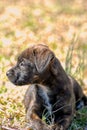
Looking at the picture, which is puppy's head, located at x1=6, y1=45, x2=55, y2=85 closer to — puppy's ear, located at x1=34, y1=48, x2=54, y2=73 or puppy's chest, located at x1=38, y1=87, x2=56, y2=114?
puppy's ear, located at x1=34, y1=48, x2=54, y2=73

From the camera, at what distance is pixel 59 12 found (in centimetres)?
1736

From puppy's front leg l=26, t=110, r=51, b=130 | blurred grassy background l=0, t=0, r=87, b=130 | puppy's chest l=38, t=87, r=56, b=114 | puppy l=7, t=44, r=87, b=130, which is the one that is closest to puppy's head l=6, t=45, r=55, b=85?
puppy l=7, t=44, r=87, b=130

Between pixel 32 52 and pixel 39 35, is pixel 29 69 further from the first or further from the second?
pixel 39 35

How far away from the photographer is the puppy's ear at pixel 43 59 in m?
7.73

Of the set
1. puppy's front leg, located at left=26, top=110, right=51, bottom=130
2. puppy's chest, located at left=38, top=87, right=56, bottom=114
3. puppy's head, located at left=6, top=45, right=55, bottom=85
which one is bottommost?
puppy's front leg, located at left=26, top=110, right=51, bottom=130

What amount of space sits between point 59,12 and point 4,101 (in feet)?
28.7

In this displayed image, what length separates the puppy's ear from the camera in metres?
7.73

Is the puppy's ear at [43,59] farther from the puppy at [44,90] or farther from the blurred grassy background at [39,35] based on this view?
the blurred grassy background at [39,35]

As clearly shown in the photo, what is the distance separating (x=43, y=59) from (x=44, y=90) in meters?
0.71

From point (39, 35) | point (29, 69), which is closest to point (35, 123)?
point (29, 69)

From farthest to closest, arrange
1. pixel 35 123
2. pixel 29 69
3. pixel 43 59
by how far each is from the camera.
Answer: pixel 29 69, pixel 35 123, pixel 43 59

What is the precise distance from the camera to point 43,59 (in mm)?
7730

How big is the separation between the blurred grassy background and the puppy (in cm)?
31

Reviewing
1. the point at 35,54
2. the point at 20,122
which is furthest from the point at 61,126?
the point at 35,54
